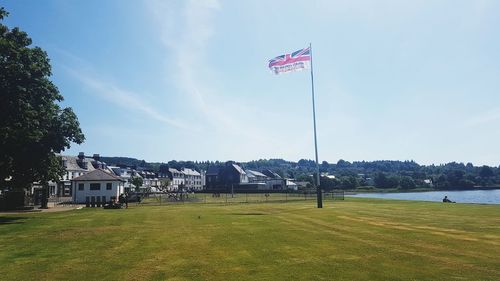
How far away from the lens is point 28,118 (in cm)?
3775

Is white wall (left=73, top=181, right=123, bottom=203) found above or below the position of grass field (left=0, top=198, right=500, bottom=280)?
above

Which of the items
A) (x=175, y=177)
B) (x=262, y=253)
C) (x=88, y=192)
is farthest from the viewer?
(x=175, y=177)

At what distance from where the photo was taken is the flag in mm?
48844

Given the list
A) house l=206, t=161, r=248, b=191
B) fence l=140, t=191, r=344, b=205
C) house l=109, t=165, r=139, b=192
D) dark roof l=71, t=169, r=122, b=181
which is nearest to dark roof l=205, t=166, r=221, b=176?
house l=206, t=161, r=248, b=191

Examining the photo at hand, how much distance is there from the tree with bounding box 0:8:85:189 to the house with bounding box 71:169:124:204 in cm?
2640

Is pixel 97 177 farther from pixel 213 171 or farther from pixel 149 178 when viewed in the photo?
pixel 213 171

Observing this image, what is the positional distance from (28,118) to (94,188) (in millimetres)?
40450

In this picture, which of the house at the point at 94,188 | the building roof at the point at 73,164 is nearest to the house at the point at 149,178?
the building roof at the point at 73,164

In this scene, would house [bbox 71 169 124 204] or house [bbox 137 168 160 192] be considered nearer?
→ house [bbox 71 169 124 204]

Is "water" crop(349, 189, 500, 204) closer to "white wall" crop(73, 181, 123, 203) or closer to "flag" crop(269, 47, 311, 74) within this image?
"flag" crop(269, 47, 311, 74)

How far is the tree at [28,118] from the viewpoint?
36219mm

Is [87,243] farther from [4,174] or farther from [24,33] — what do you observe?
[24,33]

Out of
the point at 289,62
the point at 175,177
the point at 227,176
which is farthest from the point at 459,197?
the point at 175,177

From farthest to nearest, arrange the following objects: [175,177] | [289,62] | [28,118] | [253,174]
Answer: [253,174], [175,177], [289,62], [28,118]
